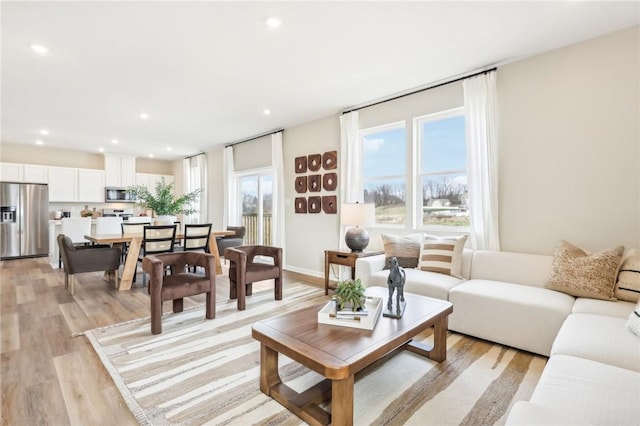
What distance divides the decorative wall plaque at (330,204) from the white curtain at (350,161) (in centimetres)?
27

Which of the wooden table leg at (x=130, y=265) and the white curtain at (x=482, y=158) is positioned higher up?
the white curtain at (x=482, y=158)

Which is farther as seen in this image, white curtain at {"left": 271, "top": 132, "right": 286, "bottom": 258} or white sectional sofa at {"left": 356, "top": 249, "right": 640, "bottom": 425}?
white curtain at {"left": 271, "top": 132, "right": 286, "bottom": 258}

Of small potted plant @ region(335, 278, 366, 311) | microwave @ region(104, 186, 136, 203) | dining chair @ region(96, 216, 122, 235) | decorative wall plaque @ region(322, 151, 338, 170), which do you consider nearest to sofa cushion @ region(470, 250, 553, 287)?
small potted plant @ region(335, 278, 366, 311)

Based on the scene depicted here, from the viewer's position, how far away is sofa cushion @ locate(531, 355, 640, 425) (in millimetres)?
1102

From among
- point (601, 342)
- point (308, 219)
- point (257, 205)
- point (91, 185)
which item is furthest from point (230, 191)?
point (601, 342)

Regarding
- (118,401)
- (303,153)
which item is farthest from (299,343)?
(303,153)

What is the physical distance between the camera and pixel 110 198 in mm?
7820

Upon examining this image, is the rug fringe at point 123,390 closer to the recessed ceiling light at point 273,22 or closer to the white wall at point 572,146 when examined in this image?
the recessed ceiling light at point 273,22

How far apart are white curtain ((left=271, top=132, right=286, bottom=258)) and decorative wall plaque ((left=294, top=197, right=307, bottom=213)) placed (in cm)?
36

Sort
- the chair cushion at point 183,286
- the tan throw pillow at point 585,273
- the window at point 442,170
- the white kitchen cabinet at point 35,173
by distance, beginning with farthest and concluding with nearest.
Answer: the white kitchen cabinet at point 35,173 → the window at point 442,170 → the chair cushion at point 183,286 → the tan throw pillow at point 585,273

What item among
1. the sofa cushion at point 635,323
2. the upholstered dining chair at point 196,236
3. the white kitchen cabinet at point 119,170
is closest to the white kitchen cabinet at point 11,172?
the white kitchen cabinet at point 119,170

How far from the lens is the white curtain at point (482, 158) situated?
3.22 m

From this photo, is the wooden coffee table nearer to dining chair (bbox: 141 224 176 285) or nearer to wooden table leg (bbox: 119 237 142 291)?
dining chair (bbox: 141 224 176 285)

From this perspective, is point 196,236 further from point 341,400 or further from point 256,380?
point 341,400
